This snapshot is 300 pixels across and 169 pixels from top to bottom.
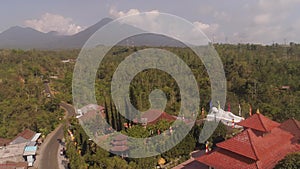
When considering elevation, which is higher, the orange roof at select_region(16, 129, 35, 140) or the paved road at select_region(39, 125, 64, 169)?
the orange roof at select_region(16, 129, 35, 140)

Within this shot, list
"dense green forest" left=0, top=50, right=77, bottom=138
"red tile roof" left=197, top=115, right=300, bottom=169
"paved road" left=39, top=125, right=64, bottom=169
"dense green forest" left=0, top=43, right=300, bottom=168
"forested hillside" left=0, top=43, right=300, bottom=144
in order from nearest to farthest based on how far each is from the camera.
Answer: "red tile roof" left=197, top=115, right=300, bottom=169 → "dense green forest" left=0, top=43, right=300, bottom=168 → "paved road" left=39, top=125, right=64, bottom=169 → "forested hillside" left=0, top=43, right=300, bottom=144 → "dense green forest" left=0, top=50, right=77, bottom=138

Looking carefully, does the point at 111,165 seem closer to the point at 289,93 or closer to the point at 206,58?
the point at 289,93

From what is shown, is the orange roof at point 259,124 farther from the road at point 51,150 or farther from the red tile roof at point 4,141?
the red tile roof at point 4,141

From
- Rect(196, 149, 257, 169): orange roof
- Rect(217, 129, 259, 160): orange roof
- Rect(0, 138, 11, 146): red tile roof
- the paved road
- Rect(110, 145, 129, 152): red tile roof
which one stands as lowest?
the paved road

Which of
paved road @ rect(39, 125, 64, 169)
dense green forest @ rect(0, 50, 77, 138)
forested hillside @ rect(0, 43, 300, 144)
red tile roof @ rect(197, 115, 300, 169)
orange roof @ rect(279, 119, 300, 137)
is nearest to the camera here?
red tile roof @ rect(197, 115, 300, 169)

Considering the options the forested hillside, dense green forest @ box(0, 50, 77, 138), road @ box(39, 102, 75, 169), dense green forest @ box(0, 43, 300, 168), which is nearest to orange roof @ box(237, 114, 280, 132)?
dense green forest @ box(0, 43, 300, 168)

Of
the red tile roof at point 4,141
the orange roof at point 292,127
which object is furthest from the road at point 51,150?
the orange roof at point 292,127

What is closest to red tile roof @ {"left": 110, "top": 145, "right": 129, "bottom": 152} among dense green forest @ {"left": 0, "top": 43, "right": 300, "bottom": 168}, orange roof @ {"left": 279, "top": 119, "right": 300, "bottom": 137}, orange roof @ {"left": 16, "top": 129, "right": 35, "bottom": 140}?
dense green forest @ {"left": 0, "top": 43, "right": 300, "bottom": 168}

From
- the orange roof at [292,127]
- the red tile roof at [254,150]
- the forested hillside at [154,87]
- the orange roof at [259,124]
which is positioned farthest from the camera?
the forested hillside at [154,87]

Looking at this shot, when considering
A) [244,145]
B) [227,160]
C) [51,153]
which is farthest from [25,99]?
[244,145]

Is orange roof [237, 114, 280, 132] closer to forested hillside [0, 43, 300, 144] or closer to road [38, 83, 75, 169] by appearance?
forested hillside [0, 43, 300, 144]

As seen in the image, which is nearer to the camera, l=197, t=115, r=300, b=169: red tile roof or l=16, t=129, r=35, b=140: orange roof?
l=197, t=115, r=300, b=169: red tile roof
